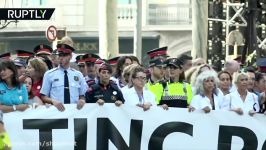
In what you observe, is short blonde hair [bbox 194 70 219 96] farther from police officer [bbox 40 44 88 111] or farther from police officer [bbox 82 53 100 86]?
police officer [bbox 82 53 100 86]

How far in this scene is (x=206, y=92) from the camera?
12.4 m

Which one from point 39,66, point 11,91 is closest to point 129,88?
point 39,66

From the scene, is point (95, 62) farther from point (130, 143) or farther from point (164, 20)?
point (164, 20)

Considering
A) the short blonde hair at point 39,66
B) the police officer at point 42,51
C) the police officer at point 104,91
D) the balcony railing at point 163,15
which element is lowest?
the police officer at point 104,91

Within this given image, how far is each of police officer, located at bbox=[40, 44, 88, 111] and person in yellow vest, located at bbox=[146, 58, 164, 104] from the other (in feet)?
2.85

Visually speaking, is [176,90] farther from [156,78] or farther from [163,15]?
[163,15]

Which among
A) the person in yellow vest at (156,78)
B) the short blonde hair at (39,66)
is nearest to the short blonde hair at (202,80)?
the person in yellow vest at (156,78)

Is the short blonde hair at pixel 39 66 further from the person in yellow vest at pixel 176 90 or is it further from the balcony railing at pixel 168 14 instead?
the balcony railing at pixel 168 14

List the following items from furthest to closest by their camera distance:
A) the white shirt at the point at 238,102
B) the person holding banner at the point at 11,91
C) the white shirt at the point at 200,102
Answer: the white shirt at the point at 238,102 → the white shirt at the point at 200,102 → the person holding banner at the point at 11,91

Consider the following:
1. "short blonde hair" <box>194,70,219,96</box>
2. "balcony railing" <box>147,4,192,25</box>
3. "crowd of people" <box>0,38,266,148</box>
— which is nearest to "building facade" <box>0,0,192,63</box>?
"balcony railing" <box>147,4,192,25</box>

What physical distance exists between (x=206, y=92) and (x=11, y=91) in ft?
7.23

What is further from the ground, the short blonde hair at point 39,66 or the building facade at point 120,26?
the building facade at point 120,26

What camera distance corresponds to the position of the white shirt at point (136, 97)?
41.1ft

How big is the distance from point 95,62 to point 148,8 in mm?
34573
